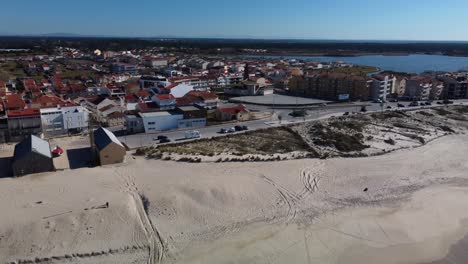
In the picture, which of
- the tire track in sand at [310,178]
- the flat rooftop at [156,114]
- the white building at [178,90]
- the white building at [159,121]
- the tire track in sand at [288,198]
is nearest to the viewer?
the tire track in sand at [288,198]

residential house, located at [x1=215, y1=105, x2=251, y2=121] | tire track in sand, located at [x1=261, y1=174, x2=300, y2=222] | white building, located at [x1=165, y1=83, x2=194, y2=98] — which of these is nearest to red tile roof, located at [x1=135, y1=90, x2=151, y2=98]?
white building, located at [x1=165, y1=83, x2=194, y2=98]

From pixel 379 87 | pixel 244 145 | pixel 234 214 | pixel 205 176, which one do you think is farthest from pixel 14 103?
pixel 379 87

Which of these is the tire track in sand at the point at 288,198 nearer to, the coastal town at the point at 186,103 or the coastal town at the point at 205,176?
the coastal town at the point at 205,176

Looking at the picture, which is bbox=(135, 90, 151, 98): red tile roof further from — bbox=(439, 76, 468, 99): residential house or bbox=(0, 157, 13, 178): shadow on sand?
bbox=(439, 76, 468, 99): residential house

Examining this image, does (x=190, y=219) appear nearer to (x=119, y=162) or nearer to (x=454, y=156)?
(x=119, y=162)

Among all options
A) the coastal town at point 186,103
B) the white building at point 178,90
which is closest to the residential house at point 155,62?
the coastal town at point 186,103

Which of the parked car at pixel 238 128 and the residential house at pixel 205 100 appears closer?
the parked car at pixel 238 128
